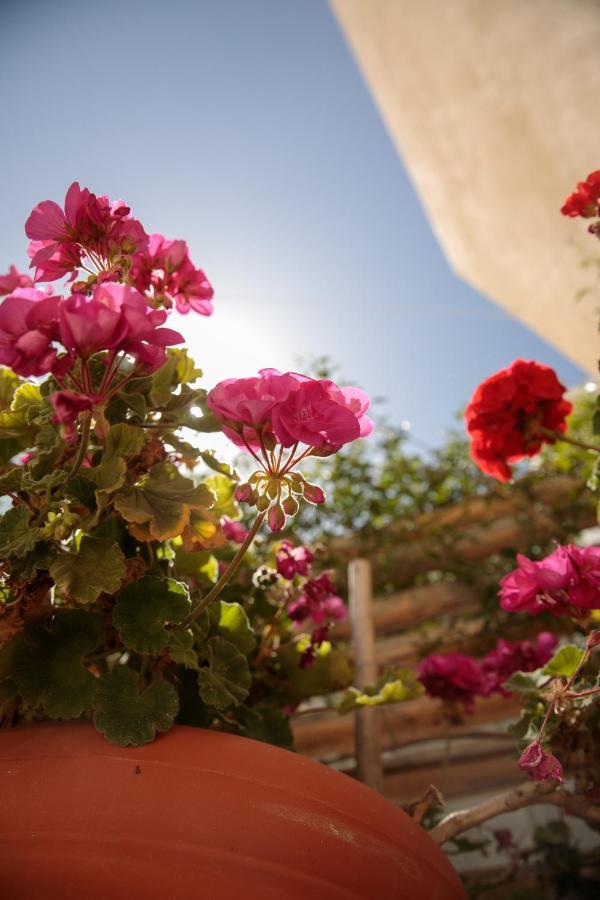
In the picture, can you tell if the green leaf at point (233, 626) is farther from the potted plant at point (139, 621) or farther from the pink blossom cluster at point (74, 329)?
the pink blossom cluster at point (74, 329)

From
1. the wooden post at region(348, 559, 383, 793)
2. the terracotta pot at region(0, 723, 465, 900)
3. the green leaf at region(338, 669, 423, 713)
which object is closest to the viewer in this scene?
the terracotta pot at region(0, 723, 465, 900)

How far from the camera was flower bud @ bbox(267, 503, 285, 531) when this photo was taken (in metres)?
0.69

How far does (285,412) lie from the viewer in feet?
2.25

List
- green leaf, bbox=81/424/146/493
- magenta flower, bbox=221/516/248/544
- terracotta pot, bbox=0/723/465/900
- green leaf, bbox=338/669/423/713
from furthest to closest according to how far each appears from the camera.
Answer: magenta flower, bbox=221/516/248/544 < green leaf, bbox=338/669/423/713 < green leaf, bbox=81/424/146/493 < terracotta pot, bbox=0/723/465/900

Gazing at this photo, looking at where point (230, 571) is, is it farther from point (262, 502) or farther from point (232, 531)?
point (232, 531)

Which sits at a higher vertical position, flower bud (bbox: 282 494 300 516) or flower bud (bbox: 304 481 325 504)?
flower bud (bbox: 304 481 325 504)

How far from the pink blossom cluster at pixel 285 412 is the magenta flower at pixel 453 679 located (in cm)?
85

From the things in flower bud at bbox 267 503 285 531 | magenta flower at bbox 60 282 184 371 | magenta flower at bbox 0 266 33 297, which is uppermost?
magenta flower at bbox 0 266 33 297

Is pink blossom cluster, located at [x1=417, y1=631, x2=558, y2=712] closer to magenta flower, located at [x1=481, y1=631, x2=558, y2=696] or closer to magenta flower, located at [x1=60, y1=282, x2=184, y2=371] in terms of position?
magenta flower, located at [x1=481, y1=631, x2=558, y2=696]

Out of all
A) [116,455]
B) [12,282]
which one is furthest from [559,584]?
[12,282]

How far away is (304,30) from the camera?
3.54m

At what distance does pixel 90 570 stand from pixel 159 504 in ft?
0.34

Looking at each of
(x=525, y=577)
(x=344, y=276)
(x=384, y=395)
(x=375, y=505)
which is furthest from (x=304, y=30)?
(x=525, y=577)

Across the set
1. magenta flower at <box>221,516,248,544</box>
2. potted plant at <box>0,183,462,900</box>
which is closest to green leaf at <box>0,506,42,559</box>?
potted plant at <box>0,183,462,900</box>
